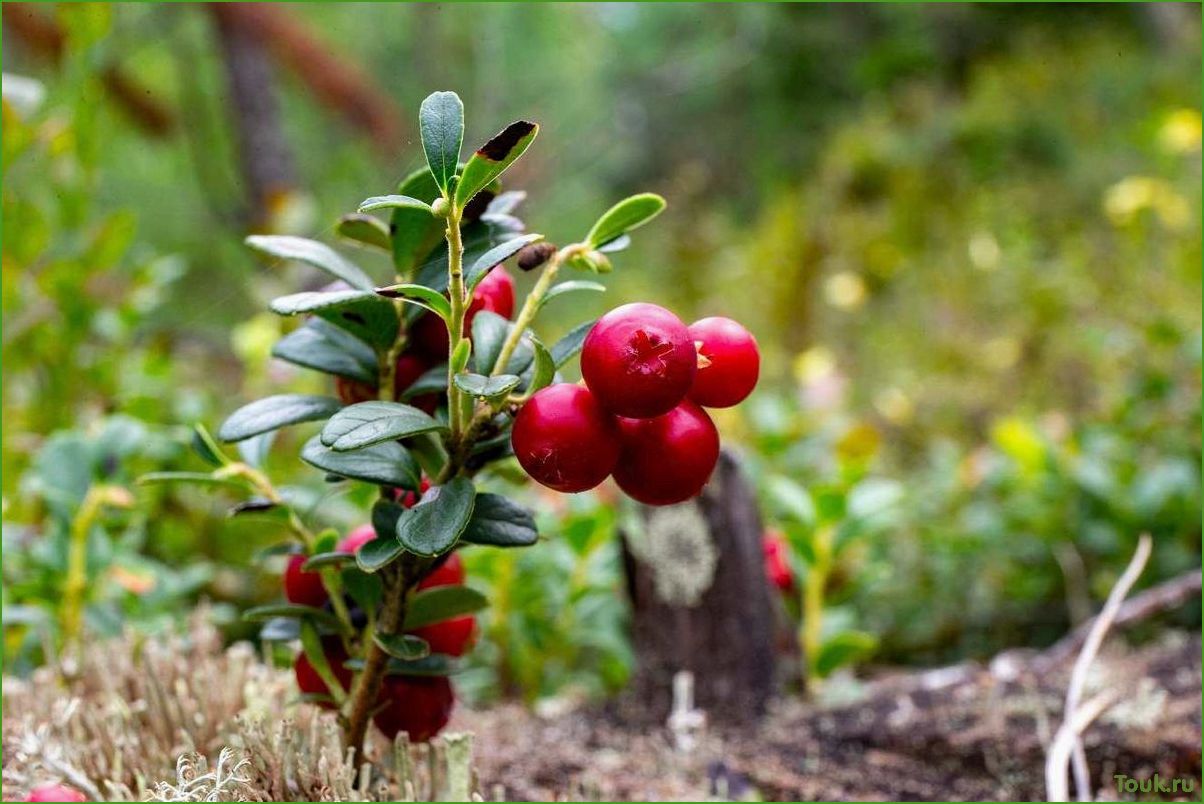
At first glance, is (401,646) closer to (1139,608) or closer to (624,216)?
(624,216)

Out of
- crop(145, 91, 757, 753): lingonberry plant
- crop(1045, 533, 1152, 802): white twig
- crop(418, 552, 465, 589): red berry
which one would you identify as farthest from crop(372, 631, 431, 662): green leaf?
crop(1045, 533, 1152, 802): white twig

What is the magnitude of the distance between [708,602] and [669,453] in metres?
0.68

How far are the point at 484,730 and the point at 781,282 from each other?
3.02 m

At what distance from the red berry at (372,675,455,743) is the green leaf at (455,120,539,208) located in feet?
1.15

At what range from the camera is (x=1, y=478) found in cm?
122

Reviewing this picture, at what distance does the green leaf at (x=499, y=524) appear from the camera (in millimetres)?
588

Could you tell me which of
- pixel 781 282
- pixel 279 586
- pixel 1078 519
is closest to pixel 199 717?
pixel 279 586

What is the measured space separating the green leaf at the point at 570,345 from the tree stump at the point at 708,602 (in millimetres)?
591

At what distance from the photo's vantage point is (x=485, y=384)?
1.71 ft

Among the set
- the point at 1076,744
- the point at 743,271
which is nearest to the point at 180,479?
the point at 1076,744

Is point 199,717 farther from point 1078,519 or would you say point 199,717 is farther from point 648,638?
point 1078,519

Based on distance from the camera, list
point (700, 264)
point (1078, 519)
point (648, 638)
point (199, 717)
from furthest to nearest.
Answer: point (700, 264), point (1078, 519), point (648, 638), point (199, 717)

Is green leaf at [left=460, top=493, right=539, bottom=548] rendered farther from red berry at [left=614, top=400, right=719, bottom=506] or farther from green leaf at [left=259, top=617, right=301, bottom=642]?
green leaf at [left=259, top=617, right=301, bottom=642]

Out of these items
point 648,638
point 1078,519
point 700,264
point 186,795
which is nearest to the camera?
point 186,795
